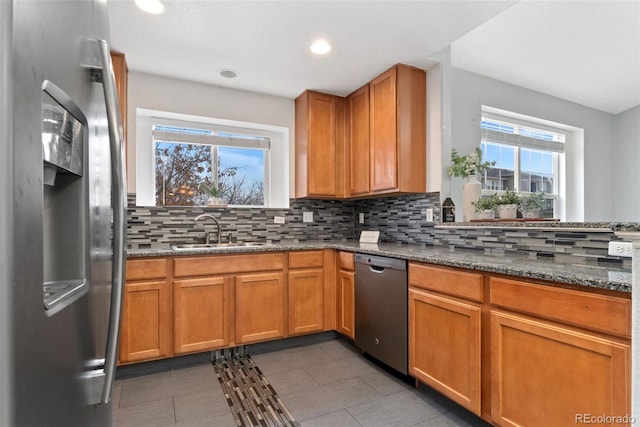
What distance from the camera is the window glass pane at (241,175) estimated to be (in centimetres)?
334

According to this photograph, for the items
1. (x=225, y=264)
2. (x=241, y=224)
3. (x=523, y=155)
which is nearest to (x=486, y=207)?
(x=523, y=155)

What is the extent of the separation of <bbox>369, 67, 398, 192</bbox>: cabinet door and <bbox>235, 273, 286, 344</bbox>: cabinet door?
48.7 inches

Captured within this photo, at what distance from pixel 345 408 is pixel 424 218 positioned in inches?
64.6

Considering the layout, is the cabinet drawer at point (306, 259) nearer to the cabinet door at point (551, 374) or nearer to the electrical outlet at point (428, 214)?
the electrical outlet at point (428, 214)

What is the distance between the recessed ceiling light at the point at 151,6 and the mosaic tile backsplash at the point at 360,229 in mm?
1513

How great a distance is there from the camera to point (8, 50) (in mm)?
366

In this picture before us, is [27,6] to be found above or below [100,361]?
above

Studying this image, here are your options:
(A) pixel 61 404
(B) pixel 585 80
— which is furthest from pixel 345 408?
(B) pixel 585 80

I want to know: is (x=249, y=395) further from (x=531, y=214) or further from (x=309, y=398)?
(x=531, y=214)

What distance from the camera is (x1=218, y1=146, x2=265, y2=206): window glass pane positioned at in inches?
131

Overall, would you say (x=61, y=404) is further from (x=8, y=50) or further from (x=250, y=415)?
(x=250, y=415)

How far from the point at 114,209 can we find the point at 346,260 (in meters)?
2.19

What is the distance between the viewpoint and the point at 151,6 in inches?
75.8

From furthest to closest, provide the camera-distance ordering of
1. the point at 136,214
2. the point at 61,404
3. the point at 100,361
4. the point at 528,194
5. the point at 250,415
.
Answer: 1. the point at 136,214
2. the point at 528,194
3. the point at 250,415
4. the point at 100,361
5. the point at 61,404
